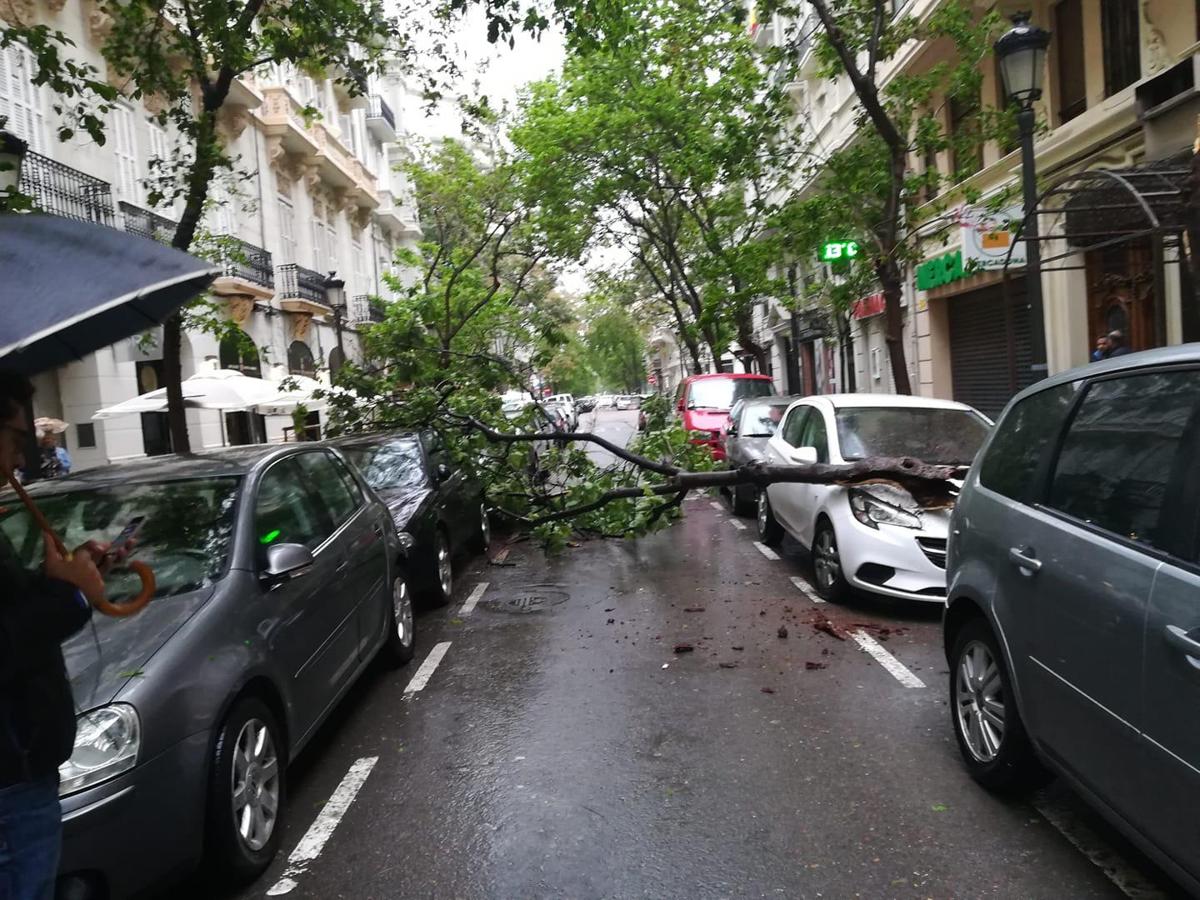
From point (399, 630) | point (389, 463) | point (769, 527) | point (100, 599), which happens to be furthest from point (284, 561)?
point (769, 527)

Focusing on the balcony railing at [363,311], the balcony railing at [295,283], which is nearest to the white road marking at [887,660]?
the balcony railing at [295,283]

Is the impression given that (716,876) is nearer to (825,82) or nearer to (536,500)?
(536,500)

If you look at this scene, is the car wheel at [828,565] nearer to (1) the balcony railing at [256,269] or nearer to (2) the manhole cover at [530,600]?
(2) the manhole cover at [530,600]

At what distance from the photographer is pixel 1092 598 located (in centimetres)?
298

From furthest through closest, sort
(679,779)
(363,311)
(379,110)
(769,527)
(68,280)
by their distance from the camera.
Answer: (379,110), (363,311), (769,527), (679,779), (68,280)

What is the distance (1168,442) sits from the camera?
9.34 ft

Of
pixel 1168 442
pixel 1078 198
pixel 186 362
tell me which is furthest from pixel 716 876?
pixel 186 362

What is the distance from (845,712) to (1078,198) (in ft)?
24.7

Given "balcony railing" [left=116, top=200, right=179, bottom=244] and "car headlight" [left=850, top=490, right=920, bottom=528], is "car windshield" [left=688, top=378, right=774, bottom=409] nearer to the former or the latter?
"balcony railing" [left=116, top=200, right=179, bottom=244]

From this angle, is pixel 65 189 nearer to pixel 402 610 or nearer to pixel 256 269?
pixel 256 269

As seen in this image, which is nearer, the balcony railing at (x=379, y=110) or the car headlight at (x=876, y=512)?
the car headlight at (x=876, y=512)

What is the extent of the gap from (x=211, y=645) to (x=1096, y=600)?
316 centimetres

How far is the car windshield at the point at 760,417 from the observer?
42.3ft

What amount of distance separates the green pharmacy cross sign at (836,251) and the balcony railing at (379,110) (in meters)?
24.2
